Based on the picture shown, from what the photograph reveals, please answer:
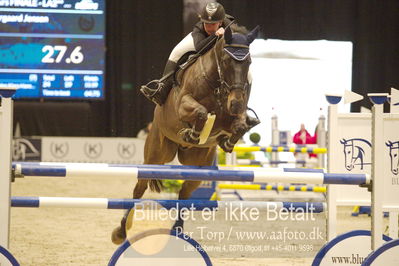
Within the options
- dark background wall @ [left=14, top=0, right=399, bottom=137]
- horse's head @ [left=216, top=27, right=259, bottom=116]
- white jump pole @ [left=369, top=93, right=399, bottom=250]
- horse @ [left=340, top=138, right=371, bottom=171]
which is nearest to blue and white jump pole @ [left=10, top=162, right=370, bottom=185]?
white jump pole @ [left=369, top=93, right=399, bottom=250]

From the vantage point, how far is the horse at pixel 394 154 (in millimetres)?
3236

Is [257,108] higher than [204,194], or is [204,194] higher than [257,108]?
[257,108]

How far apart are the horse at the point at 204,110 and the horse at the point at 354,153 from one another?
22.7 inches

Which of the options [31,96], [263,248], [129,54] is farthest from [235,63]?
[129,54]

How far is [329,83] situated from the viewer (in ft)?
40.1

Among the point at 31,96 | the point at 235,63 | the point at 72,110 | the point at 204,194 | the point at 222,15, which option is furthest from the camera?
the point at 72,110

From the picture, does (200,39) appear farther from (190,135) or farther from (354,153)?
(354,153)

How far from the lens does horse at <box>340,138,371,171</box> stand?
377 centimetres

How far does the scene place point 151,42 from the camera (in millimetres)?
12219

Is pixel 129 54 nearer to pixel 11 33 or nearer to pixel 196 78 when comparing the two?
pixel 11 33

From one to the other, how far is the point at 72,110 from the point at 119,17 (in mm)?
1980

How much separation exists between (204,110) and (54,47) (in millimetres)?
7819

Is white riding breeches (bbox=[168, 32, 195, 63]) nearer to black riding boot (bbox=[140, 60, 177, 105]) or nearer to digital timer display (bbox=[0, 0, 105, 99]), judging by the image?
black riding boot (bbox=[140, 60, 177, 105])

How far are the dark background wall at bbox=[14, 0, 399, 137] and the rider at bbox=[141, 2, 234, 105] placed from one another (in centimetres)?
744
